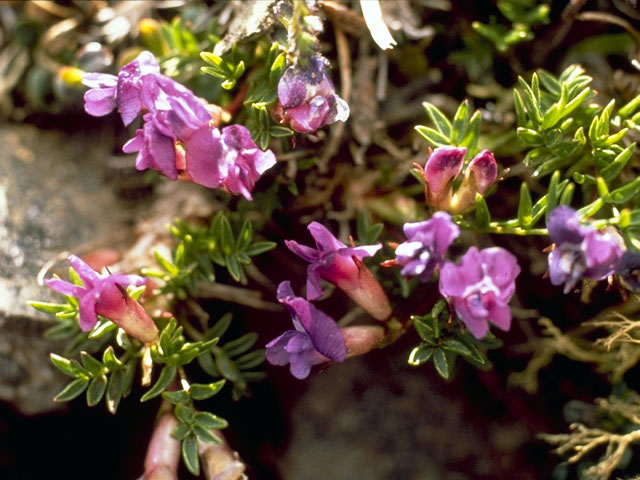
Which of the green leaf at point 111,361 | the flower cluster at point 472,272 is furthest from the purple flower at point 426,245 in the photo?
the green leaf at point 111,361

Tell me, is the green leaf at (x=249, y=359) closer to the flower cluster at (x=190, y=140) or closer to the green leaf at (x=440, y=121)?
the flower cluster at (x=190, y=140)

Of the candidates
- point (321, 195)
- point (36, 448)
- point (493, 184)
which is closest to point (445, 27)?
point (321, 195)

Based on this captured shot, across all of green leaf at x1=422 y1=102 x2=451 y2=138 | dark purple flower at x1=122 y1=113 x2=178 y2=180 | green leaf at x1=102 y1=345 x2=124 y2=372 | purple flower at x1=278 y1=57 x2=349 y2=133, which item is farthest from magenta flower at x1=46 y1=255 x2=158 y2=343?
green leaf at x1=422 y1=102 x2=451 y2=138

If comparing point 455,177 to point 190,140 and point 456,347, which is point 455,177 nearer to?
point 456,347

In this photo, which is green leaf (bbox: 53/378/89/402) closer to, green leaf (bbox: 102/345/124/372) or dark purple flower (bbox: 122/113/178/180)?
green leaf (bbox: 102/345/124/372)

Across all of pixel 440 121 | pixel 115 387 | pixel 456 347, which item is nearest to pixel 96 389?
pixel 115 387

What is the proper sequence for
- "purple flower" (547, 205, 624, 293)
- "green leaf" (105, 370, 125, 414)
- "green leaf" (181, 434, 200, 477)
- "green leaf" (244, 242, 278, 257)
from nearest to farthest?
"purple flower" (547, 205, 624, 293) < "green leaf" (181, 434, 200, 477) < "green leaf" (105, 370, 125, 414) < "green leaf" (244, 242, 278, 257)
